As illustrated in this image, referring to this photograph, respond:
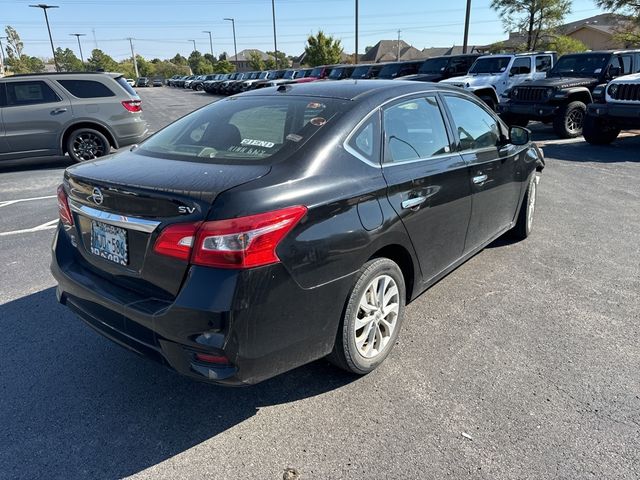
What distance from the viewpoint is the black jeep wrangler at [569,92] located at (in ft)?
38.8

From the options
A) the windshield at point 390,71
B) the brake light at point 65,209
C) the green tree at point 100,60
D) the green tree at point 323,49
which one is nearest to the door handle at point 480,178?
the brake light at point 65,209

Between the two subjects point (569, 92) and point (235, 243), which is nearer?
point (235, 243)

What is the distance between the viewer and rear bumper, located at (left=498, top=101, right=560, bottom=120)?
11.9 m

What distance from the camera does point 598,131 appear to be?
36.4 feet

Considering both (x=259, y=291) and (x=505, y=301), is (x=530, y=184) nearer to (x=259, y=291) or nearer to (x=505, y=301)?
(x=505, y=301)

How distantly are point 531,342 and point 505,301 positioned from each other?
2.01ft

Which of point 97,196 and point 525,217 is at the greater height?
point 97,196

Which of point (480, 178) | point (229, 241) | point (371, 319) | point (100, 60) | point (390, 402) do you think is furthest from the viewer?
point (100, 60)

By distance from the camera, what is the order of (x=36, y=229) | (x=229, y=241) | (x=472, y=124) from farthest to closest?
1. (x=36, y=229)
2. (x=472, y=124)
3. (x=229, y=241)

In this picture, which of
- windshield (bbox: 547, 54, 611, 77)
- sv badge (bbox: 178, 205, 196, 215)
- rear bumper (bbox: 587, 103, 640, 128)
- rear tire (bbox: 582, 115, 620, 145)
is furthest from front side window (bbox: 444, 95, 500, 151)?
windshield (bbox: 547, 54, 611, 77)

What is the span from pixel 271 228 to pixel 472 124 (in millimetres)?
2426

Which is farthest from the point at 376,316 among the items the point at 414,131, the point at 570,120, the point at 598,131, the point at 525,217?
the point at 570,120

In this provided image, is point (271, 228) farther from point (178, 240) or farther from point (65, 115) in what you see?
point (65, 115)

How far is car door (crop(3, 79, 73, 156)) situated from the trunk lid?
767cm
